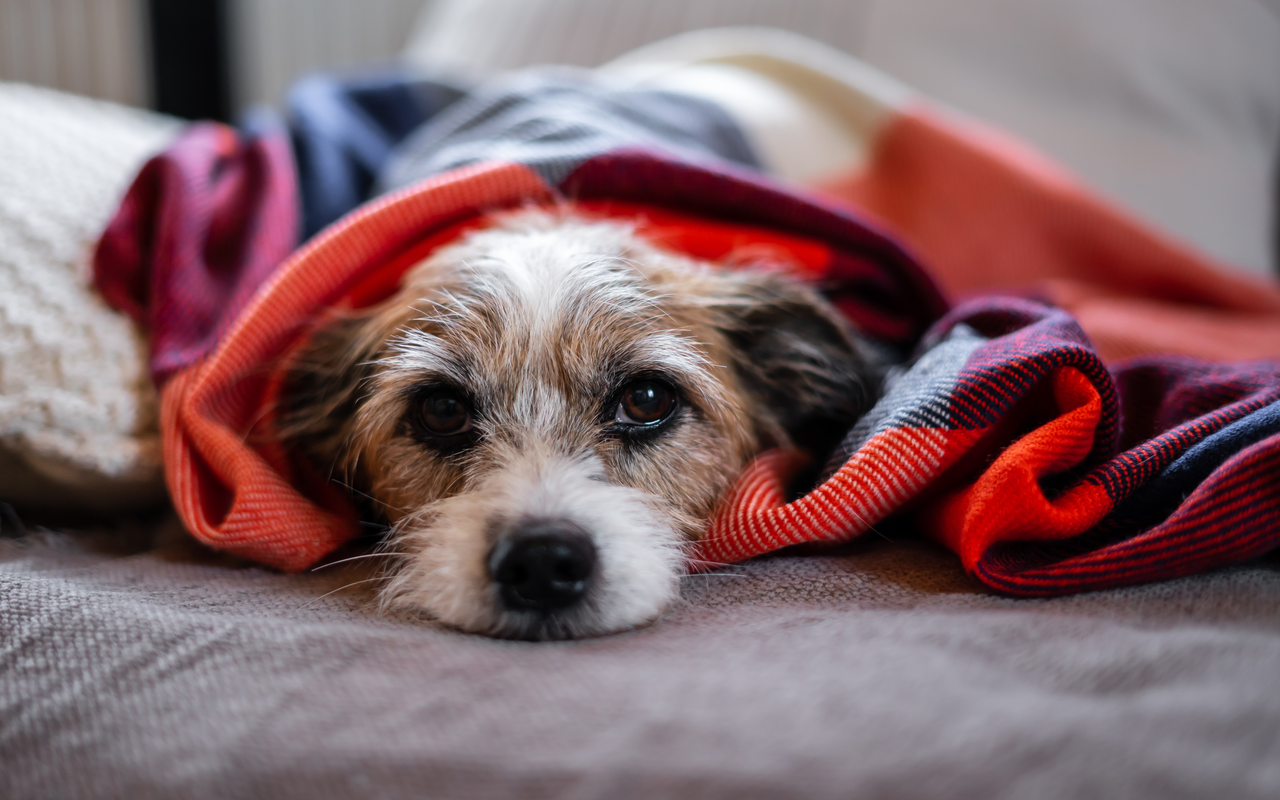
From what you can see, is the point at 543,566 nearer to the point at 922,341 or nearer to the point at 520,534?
the point at 520,534

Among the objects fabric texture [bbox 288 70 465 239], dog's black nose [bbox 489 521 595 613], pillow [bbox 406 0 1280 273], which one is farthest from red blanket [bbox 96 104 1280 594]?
pillow [bbox 406 0 1280 273]

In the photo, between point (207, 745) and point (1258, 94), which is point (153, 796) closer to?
point (207, 745)

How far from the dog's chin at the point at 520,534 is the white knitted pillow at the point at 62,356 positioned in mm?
499

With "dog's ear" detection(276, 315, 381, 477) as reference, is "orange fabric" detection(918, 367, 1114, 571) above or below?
above

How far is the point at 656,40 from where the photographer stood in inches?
102

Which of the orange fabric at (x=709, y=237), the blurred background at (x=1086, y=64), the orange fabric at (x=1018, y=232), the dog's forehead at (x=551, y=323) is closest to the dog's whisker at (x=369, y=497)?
the dog's forehead at (x=551, y=323)

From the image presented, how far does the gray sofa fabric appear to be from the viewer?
0.61 meters

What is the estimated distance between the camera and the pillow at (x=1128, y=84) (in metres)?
2.30

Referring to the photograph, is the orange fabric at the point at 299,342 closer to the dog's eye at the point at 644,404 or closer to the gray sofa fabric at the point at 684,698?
the gray sofa fabric at the point at 684,698

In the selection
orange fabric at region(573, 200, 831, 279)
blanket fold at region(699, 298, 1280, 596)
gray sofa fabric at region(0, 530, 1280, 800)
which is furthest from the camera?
orange fabric at region(573, 200, 831, 279)

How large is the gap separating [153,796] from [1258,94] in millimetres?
3052

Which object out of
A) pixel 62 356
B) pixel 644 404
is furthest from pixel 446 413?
pixel 62 356

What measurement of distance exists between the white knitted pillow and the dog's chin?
499 millimetres

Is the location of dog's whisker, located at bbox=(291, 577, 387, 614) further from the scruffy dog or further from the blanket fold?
the blanket fold
